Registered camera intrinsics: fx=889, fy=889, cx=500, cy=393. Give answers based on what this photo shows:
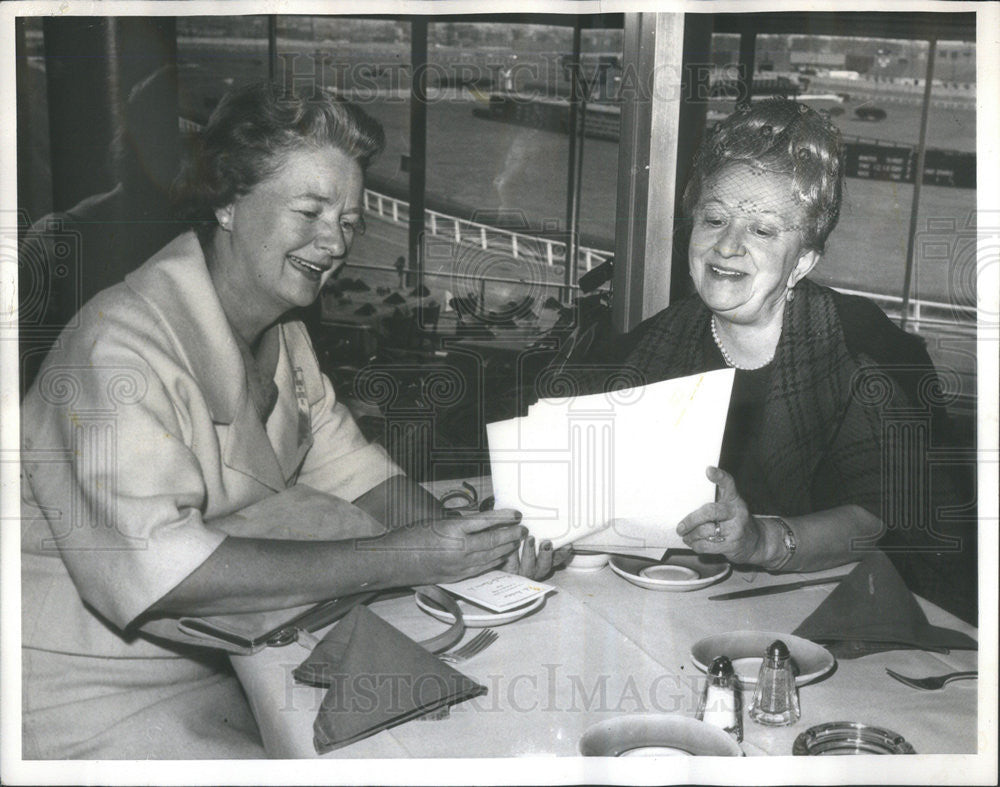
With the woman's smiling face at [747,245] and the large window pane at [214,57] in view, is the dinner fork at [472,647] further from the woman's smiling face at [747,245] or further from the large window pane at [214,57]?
the large window pane at [214,57]

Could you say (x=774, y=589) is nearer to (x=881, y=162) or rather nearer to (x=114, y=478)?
(x=881, y=162)

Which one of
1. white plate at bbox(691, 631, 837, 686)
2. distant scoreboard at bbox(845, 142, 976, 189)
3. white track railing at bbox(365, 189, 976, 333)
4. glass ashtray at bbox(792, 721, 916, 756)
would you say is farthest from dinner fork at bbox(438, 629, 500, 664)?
distant scoreboard at bbox(845, 142, 976, 189)

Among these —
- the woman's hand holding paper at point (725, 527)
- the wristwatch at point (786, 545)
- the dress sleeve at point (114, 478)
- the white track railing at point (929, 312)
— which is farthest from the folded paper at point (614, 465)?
the dress sleeve at point (114, 478)

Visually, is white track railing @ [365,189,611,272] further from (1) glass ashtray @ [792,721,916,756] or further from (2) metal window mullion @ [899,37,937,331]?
(1) glass ashtray @ [792,721,916,756]

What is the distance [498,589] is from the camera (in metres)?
1.07

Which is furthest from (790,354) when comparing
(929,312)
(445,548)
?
(445,548)

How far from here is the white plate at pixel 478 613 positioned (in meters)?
1.01

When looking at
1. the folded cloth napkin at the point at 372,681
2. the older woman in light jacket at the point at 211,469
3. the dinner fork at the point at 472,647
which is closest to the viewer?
the folded cloth napkin at the point at 372,681

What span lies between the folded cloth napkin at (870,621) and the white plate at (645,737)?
0.20m

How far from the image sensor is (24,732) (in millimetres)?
1161

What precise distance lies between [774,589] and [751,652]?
5.8 inches

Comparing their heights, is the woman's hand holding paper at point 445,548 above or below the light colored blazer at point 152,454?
below

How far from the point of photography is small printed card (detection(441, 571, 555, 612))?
1037 mm

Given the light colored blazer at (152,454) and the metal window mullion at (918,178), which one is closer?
the light colored blazer at (152,454)
